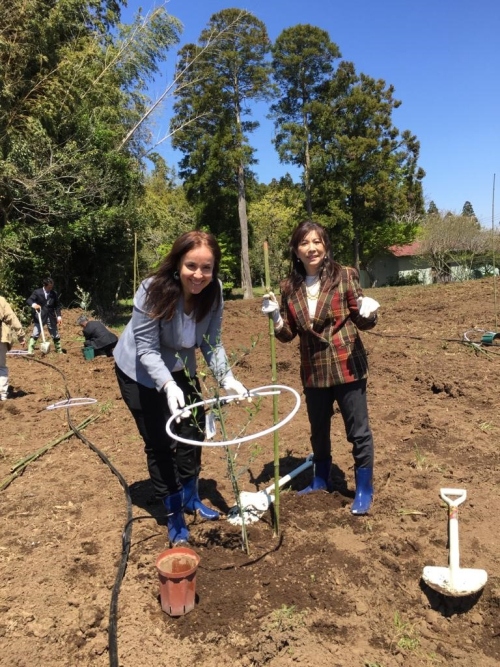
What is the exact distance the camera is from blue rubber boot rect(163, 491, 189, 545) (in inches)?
100

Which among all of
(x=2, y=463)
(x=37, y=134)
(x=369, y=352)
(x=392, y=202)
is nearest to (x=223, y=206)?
(x=392, y=202)

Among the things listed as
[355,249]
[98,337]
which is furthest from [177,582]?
[355,249]

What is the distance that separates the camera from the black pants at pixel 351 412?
268 cm

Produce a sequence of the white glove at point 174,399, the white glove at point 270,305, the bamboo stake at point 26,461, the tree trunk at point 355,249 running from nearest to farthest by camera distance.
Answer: the white glove at point 174,399 < the white glove at point 270,305 < the bamboo stake at point 26,461 < the tree trunk at point 355,249

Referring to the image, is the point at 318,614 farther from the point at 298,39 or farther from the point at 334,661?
the point at 298,39

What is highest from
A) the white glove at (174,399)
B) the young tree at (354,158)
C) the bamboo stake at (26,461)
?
the young tree at (354,158)

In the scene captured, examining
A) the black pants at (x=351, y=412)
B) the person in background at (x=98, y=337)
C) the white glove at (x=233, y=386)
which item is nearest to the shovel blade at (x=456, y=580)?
the black pants at (x=351, y=412)

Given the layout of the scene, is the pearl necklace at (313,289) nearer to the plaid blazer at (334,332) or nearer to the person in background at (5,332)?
the plaid blazer at (334,332)

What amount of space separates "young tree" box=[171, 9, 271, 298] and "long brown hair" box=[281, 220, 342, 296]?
713 inches

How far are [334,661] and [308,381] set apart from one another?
1.35 metres

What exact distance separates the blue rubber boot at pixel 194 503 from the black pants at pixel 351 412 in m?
0.79

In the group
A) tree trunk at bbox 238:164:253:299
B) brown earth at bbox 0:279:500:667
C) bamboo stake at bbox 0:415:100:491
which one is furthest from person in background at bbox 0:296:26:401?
tree trunk at bbox 238:164:253:299

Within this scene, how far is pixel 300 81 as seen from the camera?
22781 mm

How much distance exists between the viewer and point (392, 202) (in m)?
22.7
